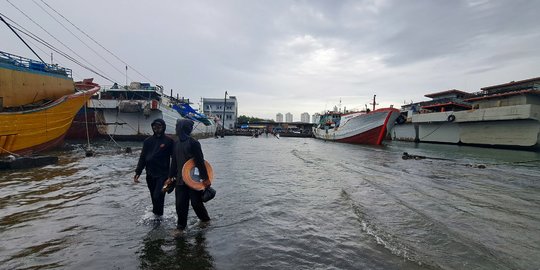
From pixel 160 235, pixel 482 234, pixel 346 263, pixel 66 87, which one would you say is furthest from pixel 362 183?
pixel 66 87

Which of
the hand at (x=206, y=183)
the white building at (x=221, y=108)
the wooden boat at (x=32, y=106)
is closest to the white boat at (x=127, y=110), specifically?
the wooden boat at (x=32, y=106)

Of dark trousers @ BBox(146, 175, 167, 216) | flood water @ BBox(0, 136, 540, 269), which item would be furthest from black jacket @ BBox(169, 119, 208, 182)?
flood water @ BBox(0, 136, 540, 269)

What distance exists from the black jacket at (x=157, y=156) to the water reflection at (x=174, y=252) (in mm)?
1041

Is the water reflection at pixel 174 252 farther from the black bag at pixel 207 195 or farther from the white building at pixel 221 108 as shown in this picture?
the white building at pixel 221 108

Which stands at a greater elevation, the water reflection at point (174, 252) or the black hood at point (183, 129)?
the black hood at point (183, 129)

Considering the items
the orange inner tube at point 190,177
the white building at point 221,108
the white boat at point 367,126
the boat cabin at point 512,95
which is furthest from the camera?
the white building at point 221,108

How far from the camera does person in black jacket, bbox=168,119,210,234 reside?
4.41 meters

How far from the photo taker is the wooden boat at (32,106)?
12844mm

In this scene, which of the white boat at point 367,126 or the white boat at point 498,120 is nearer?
the white boat at point 498,120

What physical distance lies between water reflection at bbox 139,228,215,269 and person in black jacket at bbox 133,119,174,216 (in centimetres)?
82

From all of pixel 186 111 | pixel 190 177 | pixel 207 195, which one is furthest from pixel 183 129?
pixel 186 111

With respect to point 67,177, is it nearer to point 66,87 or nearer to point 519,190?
point 66,87

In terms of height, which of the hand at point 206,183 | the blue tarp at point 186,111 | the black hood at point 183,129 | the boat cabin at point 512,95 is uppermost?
the boat cabin at point 512,95

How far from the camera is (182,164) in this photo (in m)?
4.42
